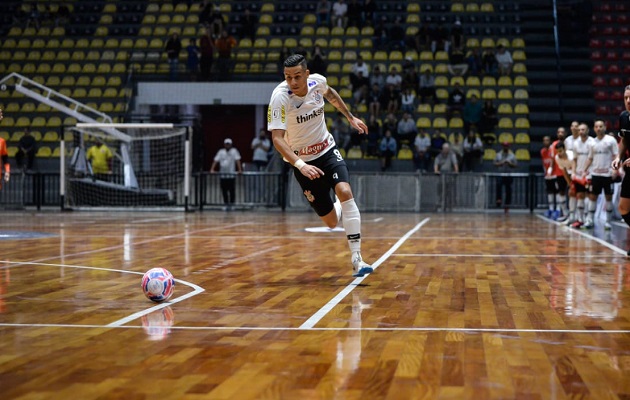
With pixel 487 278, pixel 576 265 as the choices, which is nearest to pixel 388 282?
pixel 487 278

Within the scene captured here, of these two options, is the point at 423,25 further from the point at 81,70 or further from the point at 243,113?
the point at 81,70

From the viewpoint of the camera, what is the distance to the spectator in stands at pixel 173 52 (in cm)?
3294

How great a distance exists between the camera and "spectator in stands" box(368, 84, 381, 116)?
31031 millimetres

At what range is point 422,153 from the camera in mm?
29797

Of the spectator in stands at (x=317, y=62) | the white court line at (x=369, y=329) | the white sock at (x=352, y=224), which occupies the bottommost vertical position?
the white court line at (x=369, y=329)

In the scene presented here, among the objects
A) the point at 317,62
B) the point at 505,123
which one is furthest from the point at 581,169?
the point at 317,62

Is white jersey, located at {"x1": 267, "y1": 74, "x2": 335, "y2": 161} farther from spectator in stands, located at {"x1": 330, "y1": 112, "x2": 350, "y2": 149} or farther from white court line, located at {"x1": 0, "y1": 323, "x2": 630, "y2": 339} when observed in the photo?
spectator in stands, located at {"x1": 330, "y1": 112, "x2": 350, "y2": 149}

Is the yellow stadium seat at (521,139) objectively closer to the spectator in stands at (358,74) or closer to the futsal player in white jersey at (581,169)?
the spectator in stands at (358,74)

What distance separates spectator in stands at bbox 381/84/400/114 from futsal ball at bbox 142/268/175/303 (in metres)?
23.9

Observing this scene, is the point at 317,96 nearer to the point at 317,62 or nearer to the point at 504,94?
the point at 317,62

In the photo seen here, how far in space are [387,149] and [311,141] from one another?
796 inches

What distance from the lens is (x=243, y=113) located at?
38.3 m

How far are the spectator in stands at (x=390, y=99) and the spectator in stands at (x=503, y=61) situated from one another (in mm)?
4454

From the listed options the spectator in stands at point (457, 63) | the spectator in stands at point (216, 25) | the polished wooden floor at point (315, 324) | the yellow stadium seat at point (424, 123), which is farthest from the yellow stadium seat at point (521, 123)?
the polished wooden floor at point (315, 324)
